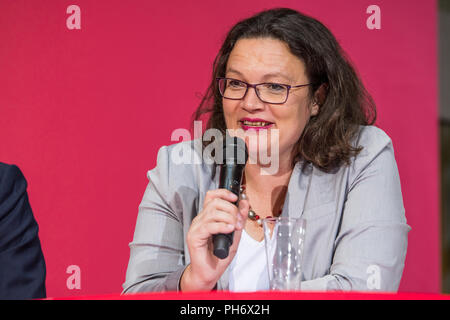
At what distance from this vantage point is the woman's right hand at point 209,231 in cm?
118

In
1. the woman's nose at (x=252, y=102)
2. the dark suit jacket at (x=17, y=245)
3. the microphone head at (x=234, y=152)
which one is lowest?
the dark suit jacket at (x=17, y=245)

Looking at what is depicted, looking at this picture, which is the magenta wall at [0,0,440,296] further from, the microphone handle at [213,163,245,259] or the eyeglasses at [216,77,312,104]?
the microphone handle at [213,163,245,259]

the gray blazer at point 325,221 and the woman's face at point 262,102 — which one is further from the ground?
the woman's face at point 262,102

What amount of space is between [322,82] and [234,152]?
0.62m

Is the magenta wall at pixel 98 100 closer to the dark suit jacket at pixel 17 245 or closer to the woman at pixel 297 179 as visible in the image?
the woman at pixel 297 179

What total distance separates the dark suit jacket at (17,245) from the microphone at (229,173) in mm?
518

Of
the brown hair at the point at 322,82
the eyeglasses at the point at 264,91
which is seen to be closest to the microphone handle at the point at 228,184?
the eyeglasses at the point at 264,91

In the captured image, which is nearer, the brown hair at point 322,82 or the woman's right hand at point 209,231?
the woman's right hand at point 209,231

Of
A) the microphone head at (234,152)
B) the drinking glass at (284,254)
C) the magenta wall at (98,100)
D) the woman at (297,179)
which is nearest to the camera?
the drinking glass at (284,254)

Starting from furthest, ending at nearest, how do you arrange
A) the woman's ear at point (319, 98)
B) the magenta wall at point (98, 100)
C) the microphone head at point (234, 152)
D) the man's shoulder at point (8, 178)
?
1. the magenta wall at point (98, 100)
2. the woman's ear at point (319, 98)
3. the man's shoulder at point (8, 178)
4. the microphone head at point (234, 152)

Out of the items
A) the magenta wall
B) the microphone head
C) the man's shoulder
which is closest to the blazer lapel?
the microphone head
